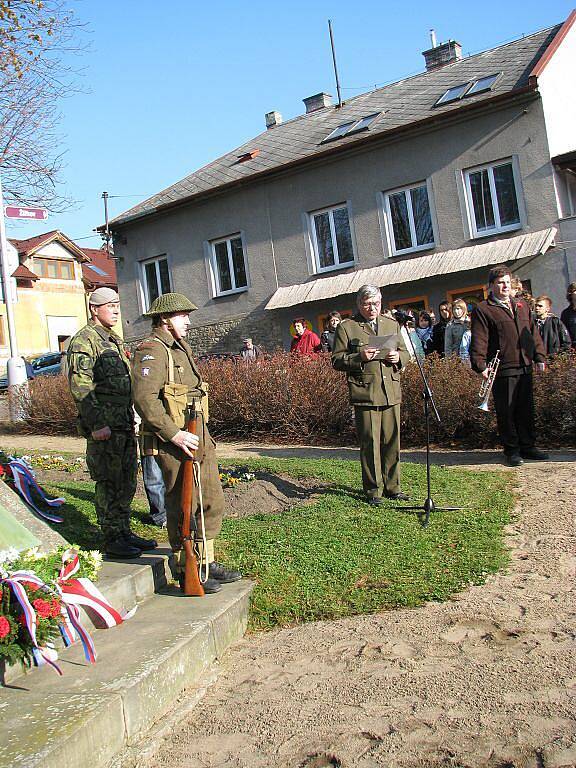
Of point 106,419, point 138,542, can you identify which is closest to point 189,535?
point 138,542

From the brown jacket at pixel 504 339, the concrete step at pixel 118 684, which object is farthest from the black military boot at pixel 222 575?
the brown jacket at pixel 504 339

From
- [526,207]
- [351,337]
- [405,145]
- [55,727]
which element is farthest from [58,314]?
[55,727]

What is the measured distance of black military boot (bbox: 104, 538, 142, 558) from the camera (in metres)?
5.56

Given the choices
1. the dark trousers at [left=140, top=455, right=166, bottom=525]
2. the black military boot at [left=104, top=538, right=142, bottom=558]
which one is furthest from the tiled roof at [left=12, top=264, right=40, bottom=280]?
the black military boot at [left=104, top=538, right=142, bottom=558]

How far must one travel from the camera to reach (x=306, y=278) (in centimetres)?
2348

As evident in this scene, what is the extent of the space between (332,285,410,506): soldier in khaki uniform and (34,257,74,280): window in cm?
4385

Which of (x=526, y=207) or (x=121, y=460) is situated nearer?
(x=121, y=460)

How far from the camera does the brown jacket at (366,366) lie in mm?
7191

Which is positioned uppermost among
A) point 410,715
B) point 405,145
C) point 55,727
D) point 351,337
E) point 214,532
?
point 405,145

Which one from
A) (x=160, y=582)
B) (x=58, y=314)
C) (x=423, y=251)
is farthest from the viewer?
(x=58, y=314)

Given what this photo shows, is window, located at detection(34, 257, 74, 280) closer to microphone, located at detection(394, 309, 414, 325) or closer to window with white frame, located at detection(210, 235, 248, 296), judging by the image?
window with white frame, located at detection(210, 235, 248, 296)

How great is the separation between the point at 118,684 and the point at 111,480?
2.44m

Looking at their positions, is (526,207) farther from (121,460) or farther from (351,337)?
(121,460)

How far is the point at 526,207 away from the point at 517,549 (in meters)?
15.0
